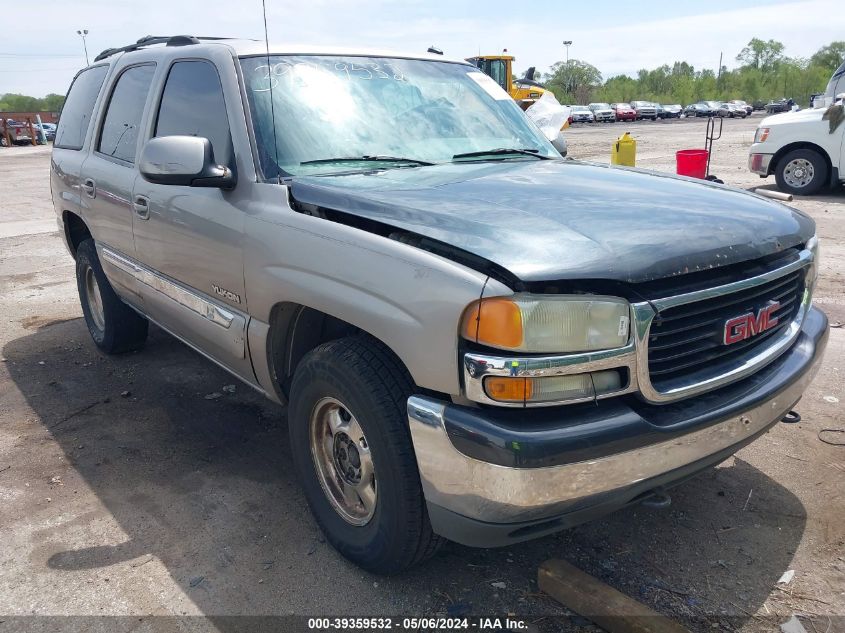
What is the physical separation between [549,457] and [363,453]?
85 cm

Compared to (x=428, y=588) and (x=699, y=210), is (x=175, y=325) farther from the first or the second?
(x=699, y=210)

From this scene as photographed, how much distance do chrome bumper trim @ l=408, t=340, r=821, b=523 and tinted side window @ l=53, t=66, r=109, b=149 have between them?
380 cm

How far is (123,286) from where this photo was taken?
172 inches

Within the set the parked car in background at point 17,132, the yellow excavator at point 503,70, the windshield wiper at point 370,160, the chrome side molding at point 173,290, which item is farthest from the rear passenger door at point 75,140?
the parked car in background at point 17,132

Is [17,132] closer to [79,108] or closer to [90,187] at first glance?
[79,108]

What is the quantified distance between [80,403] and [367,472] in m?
2.64

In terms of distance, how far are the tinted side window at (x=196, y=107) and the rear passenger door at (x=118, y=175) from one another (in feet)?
1.02

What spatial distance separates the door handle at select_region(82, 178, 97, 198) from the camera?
441cm

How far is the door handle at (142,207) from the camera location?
369cm

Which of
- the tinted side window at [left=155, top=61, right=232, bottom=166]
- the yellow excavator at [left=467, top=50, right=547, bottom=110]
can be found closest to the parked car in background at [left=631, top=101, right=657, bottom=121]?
the yellow excavator at [left=467, top=50, right=547, bottom=110]

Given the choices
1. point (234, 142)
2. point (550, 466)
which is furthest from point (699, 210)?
point (234, 142)

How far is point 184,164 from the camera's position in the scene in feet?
9.34

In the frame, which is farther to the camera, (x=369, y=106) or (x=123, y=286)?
(x=123, y=286)

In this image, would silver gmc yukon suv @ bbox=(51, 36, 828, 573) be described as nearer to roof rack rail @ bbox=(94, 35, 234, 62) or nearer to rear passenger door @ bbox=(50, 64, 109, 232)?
roof rack rail @ bbox=(94, 35, 234, 62)
